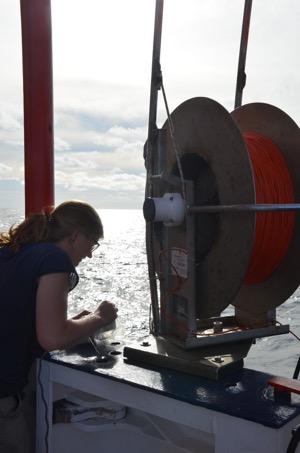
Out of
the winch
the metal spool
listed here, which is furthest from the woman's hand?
the metal spool

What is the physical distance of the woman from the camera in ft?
7.34

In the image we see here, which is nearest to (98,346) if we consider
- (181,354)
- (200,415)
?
(181,354)

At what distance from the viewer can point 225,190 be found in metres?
2.49

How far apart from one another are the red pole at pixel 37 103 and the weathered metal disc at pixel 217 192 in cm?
101

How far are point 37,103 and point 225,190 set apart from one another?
1.58 metres

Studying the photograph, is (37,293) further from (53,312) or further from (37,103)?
(37,103)

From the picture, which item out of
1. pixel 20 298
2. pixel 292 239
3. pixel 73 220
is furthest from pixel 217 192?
pixel 20 298

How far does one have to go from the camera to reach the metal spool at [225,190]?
242 centimetres

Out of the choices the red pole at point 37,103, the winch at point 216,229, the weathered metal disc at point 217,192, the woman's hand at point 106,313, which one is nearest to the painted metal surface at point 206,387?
the winch at point 216,229

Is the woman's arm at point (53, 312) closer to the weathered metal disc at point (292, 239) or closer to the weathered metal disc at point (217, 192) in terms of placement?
the weathered metal disc at point (217, 192)

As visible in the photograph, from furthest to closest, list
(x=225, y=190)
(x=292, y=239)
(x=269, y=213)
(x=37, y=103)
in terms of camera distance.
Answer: (x=37, y=103), (x=292, y=239), (x=269, y=213), (x=225, y=190)

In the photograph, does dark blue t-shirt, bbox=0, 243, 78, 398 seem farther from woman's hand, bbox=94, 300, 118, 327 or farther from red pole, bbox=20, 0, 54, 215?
red pole, bbox=20, 0, 54, 215

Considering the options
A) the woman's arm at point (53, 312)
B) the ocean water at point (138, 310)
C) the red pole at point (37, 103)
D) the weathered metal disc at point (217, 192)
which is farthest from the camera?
the ocean water at point (138, 310)

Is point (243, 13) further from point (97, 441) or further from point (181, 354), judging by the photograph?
point (97, 441)
